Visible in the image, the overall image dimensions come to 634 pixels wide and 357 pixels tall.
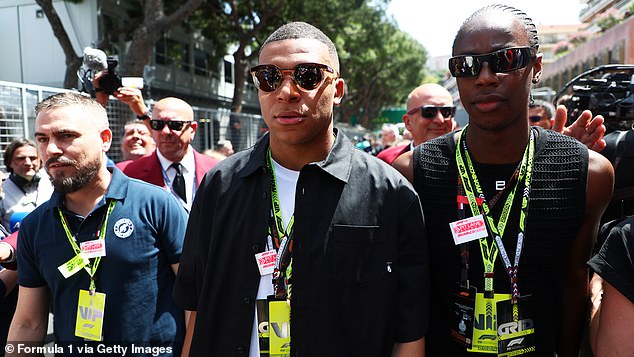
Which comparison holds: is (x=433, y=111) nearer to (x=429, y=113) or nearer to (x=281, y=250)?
(x=429, y=113)

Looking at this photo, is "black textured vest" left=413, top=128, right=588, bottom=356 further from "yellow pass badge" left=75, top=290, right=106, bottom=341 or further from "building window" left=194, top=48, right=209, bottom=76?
"building window" left=194, top=48, right=209, bottom=76

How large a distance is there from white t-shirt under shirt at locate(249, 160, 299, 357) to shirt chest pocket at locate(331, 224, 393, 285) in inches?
8.4

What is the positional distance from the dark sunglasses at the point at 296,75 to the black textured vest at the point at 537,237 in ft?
2.13

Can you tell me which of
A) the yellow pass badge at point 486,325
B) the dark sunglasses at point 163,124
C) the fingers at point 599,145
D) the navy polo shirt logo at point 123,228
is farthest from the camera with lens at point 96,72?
the fingers at point 599,145

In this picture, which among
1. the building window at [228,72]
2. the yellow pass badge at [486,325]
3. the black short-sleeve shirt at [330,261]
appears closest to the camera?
the black short-sleeve shirt at [330,261]

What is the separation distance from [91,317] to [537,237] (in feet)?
6.71

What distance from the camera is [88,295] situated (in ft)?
7.93

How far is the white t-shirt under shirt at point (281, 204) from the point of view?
6.14 ft

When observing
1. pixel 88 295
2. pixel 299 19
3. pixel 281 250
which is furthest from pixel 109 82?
pixel 299 19

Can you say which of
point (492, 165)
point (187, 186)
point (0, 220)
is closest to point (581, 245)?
point (492, 165)

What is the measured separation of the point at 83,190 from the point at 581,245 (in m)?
2.38

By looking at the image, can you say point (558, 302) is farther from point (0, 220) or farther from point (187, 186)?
point (0, 220)

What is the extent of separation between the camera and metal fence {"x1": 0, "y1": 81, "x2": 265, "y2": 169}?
5.87 m

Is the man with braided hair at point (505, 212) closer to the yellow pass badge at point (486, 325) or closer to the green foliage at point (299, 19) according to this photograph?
Answer: the yellow pass badge at point (486, 325)
